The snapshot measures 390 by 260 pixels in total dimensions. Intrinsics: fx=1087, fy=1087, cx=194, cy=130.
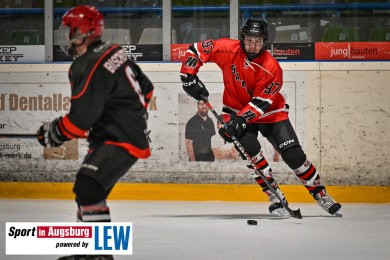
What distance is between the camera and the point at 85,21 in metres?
4.70

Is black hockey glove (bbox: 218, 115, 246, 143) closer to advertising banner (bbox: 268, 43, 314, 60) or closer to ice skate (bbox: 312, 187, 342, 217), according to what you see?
ice skate (bbox: 312, 187, 342, 217)

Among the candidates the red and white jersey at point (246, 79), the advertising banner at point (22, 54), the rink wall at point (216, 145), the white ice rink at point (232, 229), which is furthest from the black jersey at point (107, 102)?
the advertising banner at point (22, 54)

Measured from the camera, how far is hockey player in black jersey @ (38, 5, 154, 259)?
448 centimetres

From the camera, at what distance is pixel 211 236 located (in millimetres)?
6254

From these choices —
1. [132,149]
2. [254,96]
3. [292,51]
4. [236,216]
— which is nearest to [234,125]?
[254,96]

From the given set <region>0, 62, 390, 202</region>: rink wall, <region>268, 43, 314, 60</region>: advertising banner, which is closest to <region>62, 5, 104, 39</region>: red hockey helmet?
<region>0, 62, 390, 202</region>: rink wall

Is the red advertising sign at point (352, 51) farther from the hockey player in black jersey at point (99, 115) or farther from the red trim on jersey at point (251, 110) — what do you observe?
the hockey player in black jersey at point (99, 115)

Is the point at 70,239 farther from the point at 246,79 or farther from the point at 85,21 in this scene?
the point at 246,79

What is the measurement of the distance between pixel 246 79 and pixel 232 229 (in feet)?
3.89

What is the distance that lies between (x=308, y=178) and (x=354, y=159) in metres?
1.21

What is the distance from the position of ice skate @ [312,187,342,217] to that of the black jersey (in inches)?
118

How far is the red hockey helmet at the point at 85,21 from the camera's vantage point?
4.70 metres

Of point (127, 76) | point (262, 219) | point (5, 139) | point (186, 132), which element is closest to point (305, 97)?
point (186, 132)

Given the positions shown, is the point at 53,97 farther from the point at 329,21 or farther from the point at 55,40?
the point at 329,21
